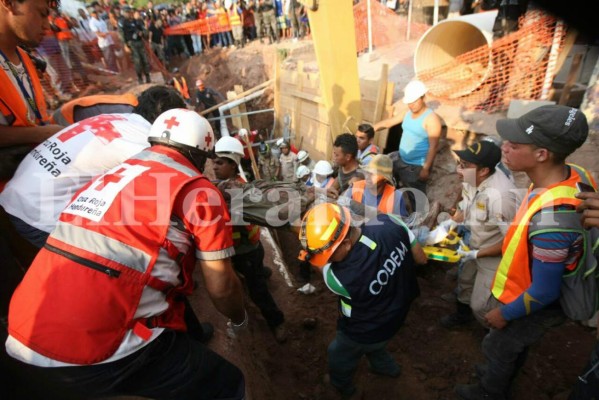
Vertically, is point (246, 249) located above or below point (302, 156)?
above

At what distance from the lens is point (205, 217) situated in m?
1.73

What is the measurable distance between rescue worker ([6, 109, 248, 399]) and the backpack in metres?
2.12

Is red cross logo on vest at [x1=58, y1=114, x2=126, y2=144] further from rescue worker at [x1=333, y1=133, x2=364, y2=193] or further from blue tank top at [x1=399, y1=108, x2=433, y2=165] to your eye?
blue tank top at [x1=399, y1=108, x2=433, y2=165]

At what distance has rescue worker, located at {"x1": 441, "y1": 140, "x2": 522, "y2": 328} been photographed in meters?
2.63

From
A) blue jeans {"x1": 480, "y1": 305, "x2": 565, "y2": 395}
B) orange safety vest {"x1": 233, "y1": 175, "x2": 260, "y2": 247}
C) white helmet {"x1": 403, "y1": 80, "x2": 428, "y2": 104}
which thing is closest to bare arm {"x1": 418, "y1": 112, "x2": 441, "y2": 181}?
white helmet {"x1": 403, "y1": 80, "x2": 428, "y2": 104}

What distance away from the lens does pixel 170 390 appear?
1860 mm

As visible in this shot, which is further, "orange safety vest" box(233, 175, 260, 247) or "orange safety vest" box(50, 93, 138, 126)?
"orange safety vest" box(233, 175, 260, 247)

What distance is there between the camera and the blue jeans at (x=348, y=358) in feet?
8.36

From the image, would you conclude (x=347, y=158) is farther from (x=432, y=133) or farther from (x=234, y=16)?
(x=234, y=16)

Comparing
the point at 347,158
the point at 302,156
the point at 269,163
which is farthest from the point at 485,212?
the point at 269,163

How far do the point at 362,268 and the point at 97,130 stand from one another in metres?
2.05

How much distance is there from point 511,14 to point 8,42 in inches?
273

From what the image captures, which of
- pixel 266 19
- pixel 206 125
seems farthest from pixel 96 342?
pixel 266 19

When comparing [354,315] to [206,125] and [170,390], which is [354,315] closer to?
[170,390]
